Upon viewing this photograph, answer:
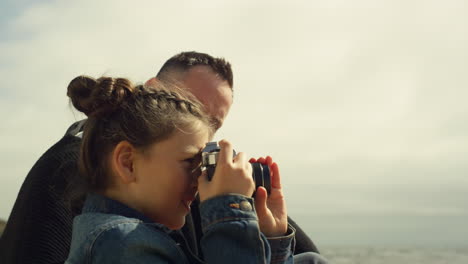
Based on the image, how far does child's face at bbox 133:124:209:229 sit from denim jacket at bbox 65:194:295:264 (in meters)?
0.11

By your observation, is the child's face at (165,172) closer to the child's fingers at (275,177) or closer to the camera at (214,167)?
the camera at (214,167)

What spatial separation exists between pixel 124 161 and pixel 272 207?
1.91 ft

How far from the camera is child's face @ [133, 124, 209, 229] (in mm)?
1899

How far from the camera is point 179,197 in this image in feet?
6.40

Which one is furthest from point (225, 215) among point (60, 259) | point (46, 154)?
→ point (46, 154)

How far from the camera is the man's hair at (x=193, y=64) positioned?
439cm

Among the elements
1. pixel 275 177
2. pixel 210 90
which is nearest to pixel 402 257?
pixel 210 90

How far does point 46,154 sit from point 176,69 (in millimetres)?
2008

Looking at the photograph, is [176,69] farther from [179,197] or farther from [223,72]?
[179,197]

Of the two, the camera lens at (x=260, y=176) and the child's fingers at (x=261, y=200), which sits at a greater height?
the camera lens at (x=260, y=176)

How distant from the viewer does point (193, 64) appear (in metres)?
4.46

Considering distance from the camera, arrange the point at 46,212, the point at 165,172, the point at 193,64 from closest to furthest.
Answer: the point at 165,172, the point at 46,212, the point at 193,64

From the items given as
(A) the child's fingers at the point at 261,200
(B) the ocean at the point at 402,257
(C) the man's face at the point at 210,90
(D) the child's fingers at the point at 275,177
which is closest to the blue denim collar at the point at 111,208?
(A) the child's fingers at the point at 261,200

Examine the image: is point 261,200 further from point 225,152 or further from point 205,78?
point 205,78
